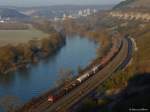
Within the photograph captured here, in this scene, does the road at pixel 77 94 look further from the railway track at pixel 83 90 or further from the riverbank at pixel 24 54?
the riverbank at pixel 24 54

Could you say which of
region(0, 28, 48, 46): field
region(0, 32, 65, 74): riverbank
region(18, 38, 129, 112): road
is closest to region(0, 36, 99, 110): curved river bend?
region(0, 32, 65, 74): riverbank

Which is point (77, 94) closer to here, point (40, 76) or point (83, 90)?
point (83, 90)

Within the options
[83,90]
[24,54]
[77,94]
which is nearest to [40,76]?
[83,90]

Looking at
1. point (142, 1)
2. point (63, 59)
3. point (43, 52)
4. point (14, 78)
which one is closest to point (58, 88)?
point (14, 78)

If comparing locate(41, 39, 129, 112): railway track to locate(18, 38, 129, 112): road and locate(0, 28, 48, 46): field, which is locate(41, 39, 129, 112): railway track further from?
A: locate(0, 28, 48, 46): field

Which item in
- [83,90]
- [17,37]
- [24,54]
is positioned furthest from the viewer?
[17,37]

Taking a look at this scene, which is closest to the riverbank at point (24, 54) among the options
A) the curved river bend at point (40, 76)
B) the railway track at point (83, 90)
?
the curved river bend at point (40, 76)

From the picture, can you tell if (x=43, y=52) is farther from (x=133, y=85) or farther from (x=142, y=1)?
(x=142, y=1)

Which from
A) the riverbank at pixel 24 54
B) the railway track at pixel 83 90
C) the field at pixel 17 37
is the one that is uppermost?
the railway track at pixel 83 90
